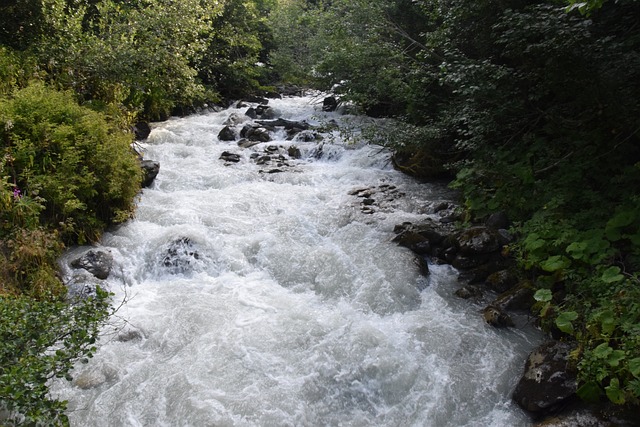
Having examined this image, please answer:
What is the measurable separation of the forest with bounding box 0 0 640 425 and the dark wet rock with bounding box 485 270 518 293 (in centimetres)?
21

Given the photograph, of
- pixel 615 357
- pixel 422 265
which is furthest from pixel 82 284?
pixel 615 357

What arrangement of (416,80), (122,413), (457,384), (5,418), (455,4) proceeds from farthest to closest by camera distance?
(416,80), (455,4), (457,384), (122,413), (5,418)

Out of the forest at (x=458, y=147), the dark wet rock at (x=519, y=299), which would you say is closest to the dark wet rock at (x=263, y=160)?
the forest at (x=458, y=147)

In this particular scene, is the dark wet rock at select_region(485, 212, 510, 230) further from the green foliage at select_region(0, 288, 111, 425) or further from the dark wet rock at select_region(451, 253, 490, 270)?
the green foliage at select_region(0, 288, 111, 425)

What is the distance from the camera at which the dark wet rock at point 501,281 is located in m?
6.45

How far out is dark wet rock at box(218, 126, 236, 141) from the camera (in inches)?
548

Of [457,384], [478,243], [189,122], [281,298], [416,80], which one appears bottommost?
[189,122]

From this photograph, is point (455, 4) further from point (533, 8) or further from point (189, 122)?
point (189, 122)

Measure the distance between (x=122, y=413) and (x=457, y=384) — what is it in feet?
12.1

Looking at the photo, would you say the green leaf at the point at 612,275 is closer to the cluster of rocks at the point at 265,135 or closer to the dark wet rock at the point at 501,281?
the dark wet rock at the point at 501,281

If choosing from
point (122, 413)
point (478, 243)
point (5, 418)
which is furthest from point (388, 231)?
point (5, 418)

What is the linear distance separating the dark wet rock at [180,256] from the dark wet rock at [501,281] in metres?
4.84

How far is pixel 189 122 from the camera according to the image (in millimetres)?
15375

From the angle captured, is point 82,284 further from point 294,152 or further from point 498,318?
point 294,152
